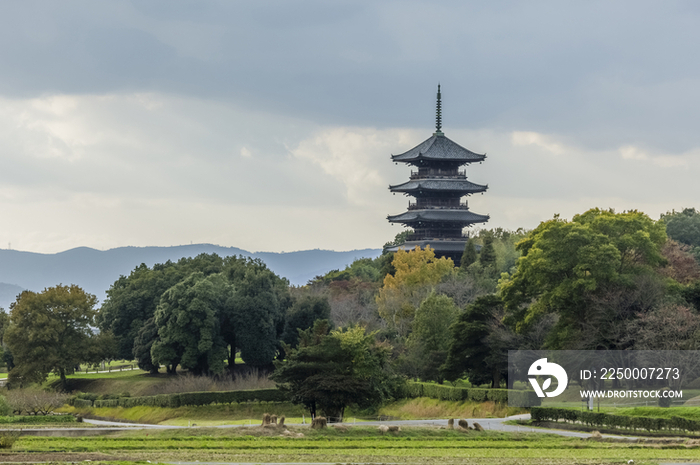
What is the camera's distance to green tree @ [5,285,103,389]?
2245 inches

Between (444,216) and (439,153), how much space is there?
634cm

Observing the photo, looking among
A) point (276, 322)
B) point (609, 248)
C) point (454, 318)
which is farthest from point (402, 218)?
point (609, 248)

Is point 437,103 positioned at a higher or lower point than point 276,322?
higher

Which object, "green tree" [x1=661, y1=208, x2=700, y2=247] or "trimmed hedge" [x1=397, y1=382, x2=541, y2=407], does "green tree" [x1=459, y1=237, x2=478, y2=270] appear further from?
"trimmed hedge" [x1=397, y1=382, x2=541, y2=407]

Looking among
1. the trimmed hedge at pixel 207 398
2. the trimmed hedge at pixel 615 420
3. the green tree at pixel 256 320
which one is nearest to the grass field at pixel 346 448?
the trimmed hedge at pixel 615 420

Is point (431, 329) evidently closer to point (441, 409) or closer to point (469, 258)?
point (441, 409)

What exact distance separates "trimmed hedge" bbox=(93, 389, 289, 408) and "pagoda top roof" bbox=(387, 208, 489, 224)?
Result: 3612 cm

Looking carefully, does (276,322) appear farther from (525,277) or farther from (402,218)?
(402,218)

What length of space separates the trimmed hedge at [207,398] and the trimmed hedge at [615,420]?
17.0 metres

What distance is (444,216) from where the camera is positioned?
274 ft

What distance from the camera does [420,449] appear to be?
27.1 meters

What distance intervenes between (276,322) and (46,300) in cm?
1494

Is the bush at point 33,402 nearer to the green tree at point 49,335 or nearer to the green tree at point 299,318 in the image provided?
the green tree at point 49,335

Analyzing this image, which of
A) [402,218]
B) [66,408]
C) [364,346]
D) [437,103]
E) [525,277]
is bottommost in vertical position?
[66,408]
